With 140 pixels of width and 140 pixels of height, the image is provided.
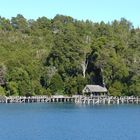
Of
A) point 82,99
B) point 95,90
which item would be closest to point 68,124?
point 82,99

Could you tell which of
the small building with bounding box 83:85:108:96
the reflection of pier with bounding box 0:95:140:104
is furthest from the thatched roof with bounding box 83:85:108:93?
the reflection of pier with bounding box 0:95:140:104

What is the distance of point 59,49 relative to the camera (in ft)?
365

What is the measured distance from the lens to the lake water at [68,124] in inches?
2167

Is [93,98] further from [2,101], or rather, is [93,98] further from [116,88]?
[2,101]

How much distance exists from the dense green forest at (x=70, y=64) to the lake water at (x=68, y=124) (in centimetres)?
1650

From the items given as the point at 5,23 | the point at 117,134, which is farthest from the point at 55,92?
the point at 117,134

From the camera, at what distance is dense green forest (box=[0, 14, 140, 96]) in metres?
105

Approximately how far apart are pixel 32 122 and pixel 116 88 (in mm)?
40970

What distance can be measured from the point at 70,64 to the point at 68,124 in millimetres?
45799

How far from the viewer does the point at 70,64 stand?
111125 millimetres

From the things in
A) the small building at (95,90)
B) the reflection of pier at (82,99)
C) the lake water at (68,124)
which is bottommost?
the lake water at (68,124)

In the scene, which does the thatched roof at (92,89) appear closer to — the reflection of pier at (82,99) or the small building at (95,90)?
the small building at (95,90)

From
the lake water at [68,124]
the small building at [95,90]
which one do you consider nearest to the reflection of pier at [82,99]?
the small building at [95,90]

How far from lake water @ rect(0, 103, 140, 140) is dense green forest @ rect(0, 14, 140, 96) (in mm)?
16505
